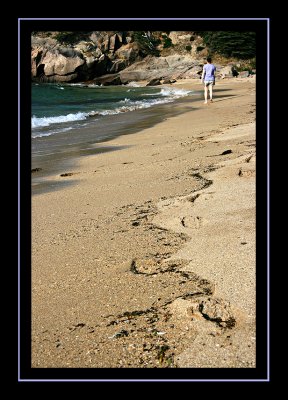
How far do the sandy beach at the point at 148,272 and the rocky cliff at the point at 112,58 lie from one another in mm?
33392

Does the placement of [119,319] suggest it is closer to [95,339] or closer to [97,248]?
[95,339]

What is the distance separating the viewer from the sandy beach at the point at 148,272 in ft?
4.80

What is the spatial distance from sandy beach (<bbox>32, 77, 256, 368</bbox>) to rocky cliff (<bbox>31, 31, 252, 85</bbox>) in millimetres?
33392

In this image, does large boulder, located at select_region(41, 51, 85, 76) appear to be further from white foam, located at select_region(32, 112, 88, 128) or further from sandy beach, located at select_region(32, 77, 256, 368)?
sandy beach, located at select_region(32, 77, 256, 368)

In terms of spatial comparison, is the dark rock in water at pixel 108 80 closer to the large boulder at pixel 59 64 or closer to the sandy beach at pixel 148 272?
the large boulder at pixel 59 64

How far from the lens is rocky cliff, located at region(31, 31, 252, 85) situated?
41.2 metres

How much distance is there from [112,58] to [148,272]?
49777mm

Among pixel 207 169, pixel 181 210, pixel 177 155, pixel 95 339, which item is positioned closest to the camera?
pixel 95 339

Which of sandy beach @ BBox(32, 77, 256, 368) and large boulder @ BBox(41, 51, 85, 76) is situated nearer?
sandy beach @ BBox(32, 77, 256, 368)

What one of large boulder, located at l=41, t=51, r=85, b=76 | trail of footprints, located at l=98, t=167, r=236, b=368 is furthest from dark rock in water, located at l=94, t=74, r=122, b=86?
trail of footprints, located at l=98, t=167, r=236, b=368

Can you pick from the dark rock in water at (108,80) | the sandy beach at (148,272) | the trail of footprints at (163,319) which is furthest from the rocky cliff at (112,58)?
the trail of footprints at (163,319)

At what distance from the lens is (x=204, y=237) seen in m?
2.30

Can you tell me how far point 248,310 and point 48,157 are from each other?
16.1 feet
